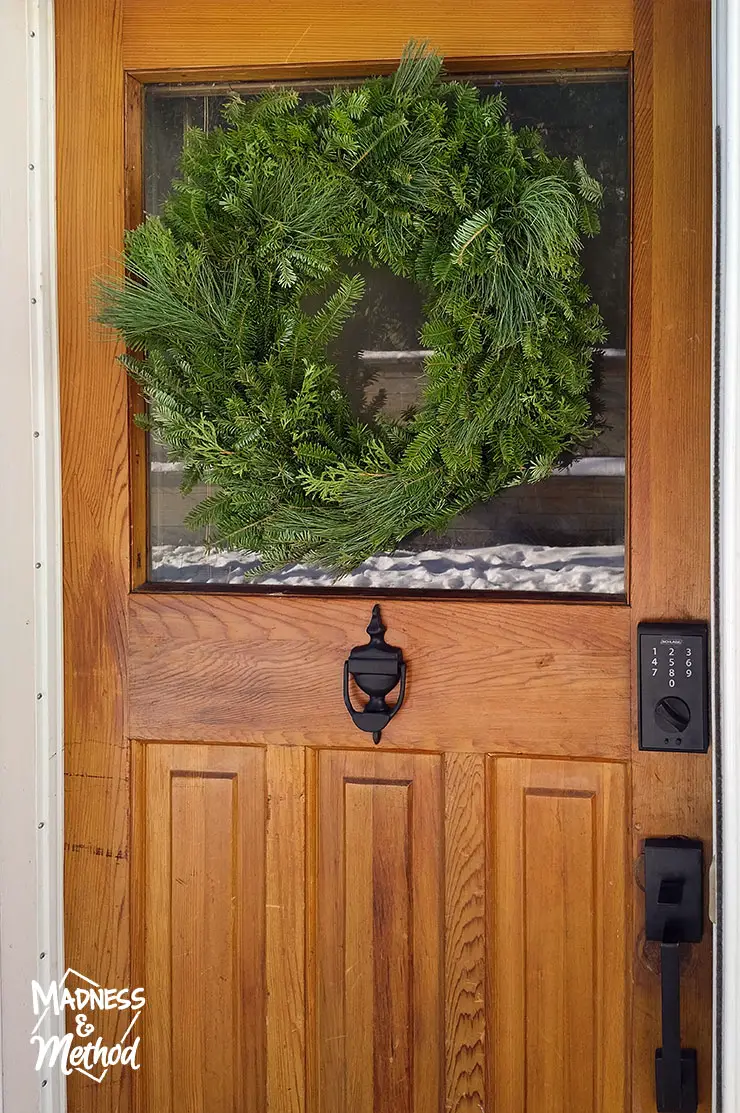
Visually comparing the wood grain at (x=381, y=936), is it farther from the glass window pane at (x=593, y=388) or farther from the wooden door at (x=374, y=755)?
the glass window pane at (x=593, y=388)

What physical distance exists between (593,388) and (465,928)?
2.41 ft

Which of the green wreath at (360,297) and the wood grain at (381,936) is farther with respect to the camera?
the wood grain at (381,936)

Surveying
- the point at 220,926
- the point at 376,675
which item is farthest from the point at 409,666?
the point at 220,926

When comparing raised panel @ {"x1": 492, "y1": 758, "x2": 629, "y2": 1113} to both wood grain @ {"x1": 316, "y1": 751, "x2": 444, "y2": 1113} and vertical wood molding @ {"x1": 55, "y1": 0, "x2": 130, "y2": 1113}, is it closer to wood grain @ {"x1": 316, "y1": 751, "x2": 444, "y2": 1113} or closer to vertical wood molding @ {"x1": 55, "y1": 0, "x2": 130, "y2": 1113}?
wood grain @ {"x1": 316, "y1": 751, "x2": 444, "y2": 1113}

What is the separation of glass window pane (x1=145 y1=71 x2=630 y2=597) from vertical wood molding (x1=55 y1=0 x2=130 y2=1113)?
0.25 ft

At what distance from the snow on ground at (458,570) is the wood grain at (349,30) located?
0.64m

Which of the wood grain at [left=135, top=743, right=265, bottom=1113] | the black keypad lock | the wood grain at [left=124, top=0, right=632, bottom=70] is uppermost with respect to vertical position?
the wood grain at [left=124, top=0, right=632, bottom=70]

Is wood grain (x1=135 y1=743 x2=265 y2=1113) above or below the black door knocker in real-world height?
below

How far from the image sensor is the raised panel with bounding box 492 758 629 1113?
108cm

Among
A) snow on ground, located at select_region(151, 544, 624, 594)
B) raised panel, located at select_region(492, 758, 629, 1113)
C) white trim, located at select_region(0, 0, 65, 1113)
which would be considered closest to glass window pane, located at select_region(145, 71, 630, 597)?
snow on ground, located at select_region(151, 544, 624, 594)

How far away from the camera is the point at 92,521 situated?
1.16m

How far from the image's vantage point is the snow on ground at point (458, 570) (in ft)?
3.57

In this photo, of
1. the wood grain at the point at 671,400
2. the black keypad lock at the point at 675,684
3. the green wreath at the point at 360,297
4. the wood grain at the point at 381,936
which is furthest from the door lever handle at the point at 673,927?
the green wreath at the point at 360,297

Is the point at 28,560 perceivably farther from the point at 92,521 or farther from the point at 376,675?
the point at 376,675
